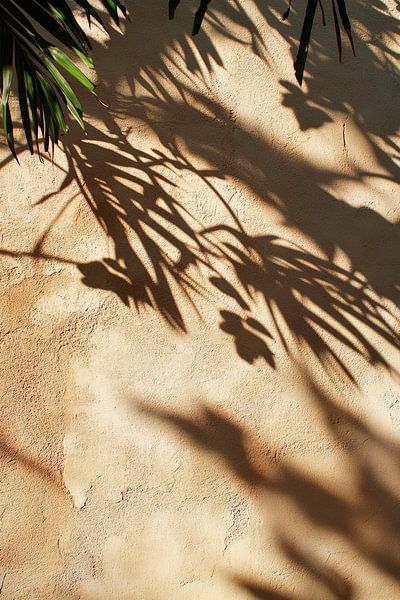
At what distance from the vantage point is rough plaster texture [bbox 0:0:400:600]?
113 inches

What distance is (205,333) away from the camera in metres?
2.97

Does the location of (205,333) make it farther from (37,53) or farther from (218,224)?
(37,53)

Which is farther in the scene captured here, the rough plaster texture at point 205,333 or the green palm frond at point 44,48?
the rough plaster texture at point 205,333

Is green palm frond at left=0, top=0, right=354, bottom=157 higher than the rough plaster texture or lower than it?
higher

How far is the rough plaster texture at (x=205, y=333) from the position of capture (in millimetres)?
2859

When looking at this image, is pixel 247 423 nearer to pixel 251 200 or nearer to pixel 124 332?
pixel 124 332

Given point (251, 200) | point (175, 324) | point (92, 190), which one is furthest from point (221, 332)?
point (92, 190)

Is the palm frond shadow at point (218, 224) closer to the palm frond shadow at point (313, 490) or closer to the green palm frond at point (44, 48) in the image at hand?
the palm frond shadow at point (313, 490)

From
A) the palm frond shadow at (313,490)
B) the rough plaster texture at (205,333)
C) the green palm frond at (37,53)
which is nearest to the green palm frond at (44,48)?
the green palm frond at (37,53)

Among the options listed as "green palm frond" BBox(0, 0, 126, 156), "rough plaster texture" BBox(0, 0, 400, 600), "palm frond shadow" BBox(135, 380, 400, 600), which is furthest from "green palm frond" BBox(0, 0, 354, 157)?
"palm frond shadow" BBox(135, 380, 400, 600)

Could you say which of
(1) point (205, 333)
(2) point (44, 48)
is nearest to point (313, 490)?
(1) point (205, 333)

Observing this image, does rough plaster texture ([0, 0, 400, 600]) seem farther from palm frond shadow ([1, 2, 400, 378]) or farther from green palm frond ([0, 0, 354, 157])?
green palm frond ([0, 0, 354, 157])

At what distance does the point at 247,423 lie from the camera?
2.97 metres

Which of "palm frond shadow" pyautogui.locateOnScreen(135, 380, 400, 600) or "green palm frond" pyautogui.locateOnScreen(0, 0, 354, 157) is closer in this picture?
"green palm frond" pyautogui.locateOnScreen(0, 0, 354, 157)
